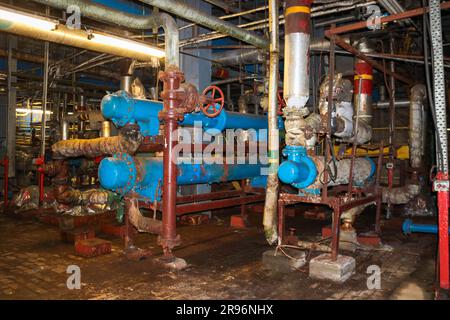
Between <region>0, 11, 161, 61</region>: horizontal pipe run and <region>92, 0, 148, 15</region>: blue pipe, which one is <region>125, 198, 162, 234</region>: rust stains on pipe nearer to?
<region>0, 11, 161, 61</region>: horizontal pipe run

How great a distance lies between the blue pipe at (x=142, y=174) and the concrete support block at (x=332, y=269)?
7.11 feet

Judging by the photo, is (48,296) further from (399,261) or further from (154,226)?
(399,261)

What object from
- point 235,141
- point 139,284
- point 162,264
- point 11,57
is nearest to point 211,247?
point 162,264

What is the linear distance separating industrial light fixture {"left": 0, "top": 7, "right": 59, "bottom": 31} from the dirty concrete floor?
3.03 meters

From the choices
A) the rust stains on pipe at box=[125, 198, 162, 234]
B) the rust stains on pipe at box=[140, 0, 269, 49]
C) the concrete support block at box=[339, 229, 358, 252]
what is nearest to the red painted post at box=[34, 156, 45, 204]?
the rust stains on pipe at box=[125, 198, 162, 234]

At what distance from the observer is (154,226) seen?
462cm

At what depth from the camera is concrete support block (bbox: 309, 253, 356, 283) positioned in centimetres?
396

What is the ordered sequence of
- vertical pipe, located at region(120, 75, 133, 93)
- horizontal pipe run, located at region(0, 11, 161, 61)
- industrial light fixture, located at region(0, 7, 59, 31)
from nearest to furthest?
1. industrial light fixture, located at region(0, 7, 59, 31)
2. horizontal pipe run, located at region(0, 11, 161, 61)
3. vertical pipe, located at region(120, 75, 133, 93)

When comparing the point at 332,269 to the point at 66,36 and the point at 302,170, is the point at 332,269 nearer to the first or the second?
the point at 302,170

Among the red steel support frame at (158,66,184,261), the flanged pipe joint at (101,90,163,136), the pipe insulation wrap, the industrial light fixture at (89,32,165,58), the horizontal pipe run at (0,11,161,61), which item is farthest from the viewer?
the pipe insulation wrap

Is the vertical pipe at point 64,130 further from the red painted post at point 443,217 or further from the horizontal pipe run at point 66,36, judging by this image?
the red painted post at point 443,217
